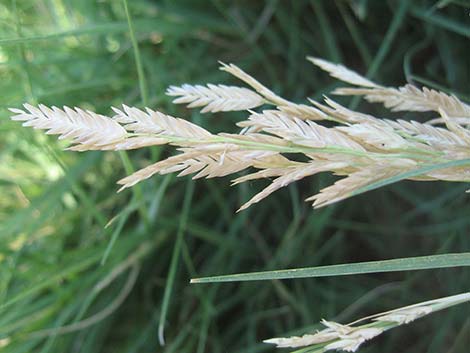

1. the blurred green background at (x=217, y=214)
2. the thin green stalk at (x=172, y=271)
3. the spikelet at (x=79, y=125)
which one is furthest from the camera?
the blurred green background at (x=217, y=214)

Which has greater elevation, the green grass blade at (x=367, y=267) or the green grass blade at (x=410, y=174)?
the green grass blade at (x=410, y=174)

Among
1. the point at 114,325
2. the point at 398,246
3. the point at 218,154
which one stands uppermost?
the point at 218,154

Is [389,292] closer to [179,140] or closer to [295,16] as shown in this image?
[295,16]

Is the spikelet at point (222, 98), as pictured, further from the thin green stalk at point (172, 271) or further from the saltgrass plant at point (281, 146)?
the thin green stalk at point (172, 271)

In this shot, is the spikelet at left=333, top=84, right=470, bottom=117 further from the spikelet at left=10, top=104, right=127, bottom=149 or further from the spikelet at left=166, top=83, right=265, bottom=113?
the spikelet at left=10, top=104, right=127, bottom=149

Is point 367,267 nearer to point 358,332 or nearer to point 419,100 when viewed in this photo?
point 358,332

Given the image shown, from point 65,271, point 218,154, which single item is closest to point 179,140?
point 218,154

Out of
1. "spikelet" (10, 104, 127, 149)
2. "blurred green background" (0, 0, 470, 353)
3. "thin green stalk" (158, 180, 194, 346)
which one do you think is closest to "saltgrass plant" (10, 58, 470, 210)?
"spikelet" (10, 104, 127, 149)

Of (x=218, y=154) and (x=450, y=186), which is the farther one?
(x=450, y=186)

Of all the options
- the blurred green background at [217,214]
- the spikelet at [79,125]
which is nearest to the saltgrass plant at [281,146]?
the spikelet at [79,125]
